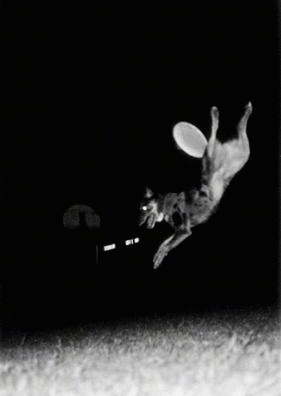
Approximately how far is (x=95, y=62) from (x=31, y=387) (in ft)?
2.81

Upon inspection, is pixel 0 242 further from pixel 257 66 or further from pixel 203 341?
pixel 257 66

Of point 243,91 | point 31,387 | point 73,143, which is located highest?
point 243,91

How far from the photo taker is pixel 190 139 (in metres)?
1.54

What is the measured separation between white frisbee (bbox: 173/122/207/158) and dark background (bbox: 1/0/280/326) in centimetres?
2

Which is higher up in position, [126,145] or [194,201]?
[126,145]

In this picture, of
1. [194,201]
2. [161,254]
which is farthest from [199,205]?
[161,254]

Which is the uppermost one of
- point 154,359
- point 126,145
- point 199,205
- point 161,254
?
point 126,145

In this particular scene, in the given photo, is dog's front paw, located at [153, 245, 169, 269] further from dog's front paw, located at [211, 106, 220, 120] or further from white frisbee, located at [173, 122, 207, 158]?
dog's front paw, located at [211, 106, 220, 120]

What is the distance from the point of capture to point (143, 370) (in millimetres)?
1514

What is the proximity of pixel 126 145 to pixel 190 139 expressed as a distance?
17cm

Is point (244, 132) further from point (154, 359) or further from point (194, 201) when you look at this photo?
point (154, 359)

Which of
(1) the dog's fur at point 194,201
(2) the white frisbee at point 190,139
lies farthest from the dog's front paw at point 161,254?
(2) the white frisbee at point 190,139

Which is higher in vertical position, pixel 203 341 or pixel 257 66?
pixel 257 66

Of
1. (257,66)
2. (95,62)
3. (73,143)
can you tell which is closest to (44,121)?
(73,143)
